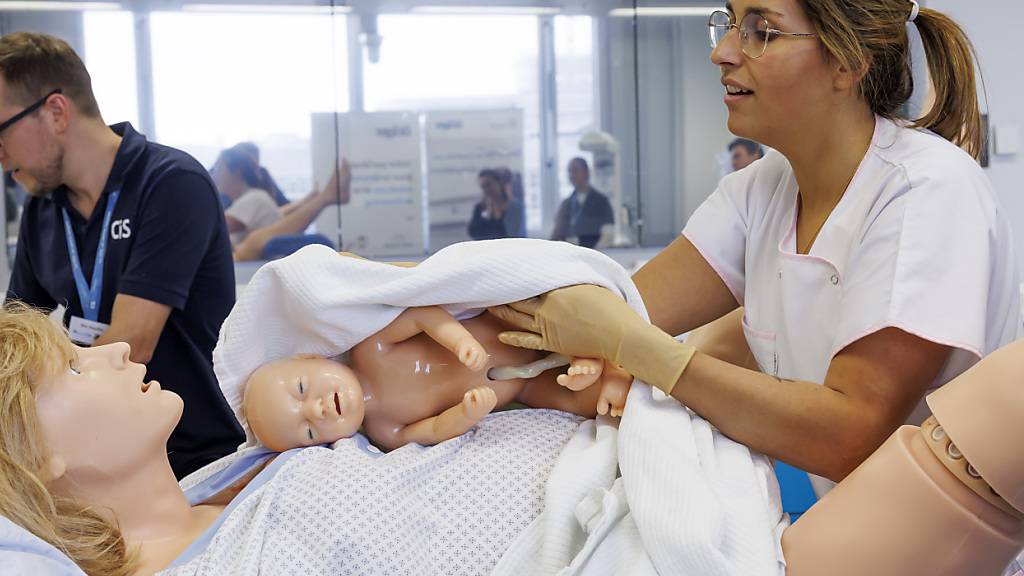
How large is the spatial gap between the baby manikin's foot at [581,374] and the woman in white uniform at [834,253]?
0.07 feet

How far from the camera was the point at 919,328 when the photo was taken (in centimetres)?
133

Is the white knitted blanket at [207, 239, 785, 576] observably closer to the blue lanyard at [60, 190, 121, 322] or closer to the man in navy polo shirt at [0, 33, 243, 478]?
→ the man in navy polo shirt at [0, 33, 243, 478]

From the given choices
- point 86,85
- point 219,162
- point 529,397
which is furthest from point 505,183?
point 529,397

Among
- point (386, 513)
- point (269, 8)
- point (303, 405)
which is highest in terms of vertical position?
point (269, 8)

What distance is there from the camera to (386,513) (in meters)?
1.21

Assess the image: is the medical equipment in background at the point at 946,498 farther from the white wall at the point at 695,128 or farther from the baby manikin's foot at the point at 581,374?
the white wall at the point at 695,128

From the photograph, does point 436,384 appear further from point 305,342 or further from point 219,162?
point 219,162

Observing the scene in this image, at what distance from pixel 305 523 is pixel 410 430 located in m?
0.28

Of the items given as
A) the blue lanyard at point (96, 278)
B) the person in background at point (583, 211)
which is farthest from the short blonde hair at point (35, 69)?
the person in background at point (583, 211)

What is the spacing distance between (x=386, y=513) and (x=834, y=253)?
0.80 m

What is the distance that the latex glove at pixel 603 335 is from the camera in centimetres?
136

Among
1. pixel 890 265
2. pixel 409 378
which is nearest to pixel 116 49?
pixel 409 378

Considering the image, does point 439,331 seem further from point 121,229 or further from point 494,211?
point 494,211

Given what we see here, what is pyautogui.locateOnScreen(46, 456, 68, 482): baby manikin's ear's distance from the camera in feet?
3.88
